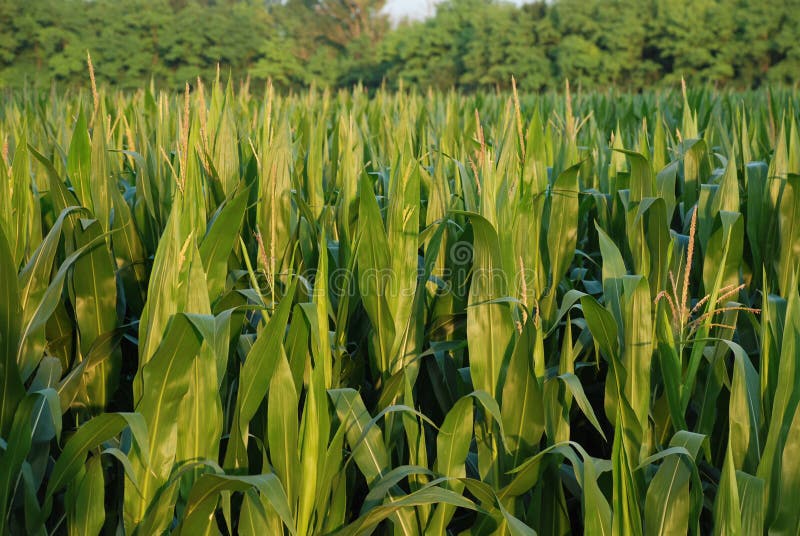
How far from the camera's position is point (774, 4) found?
801 inches

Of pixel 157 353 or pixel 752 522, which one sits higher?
pixel 157 353

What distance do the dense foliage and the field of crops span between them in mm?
17999

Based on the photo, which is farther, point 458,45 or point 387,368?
point 458,45

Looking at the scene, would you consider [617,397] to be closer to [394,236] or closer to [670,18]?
[394,236]

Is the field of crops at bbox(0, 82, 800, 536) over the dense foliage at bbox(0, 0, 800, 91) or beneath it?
beneath

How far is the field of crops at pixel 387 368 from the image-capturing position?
1.12 metres

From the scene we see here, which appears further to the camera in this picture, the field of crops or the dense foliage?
the dense foliage

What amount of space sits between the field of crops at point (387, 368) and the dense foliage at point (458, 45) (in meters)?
18.0

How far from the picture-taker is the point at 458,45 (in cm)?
2466

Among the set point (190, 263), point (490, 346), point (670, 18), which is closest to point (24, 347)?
point (190, 263)

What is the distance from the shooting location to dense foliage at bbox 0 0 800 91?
2062cm

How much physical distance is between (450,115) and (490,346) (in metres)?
2.47

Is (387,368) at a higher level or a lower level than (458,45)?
lower

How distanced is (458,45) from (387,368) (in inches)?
970
